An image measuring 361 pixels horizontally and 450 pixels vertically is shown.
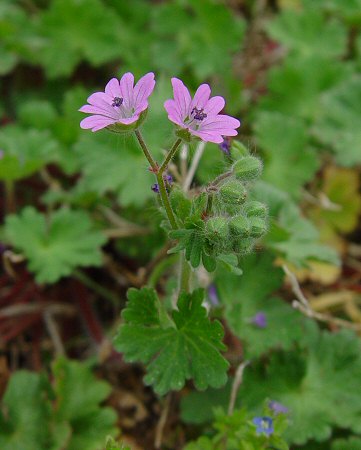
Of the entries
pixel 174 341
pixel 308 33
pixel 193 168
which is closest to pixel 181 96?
pixel 174 341

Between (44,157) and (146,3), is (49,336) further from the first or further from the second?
(146,3)

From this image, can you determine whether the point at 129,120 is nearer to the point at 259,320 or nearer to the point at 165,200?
the point at 165,200

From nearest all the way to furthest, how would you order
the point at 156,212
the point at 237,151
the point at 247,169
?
the point at 247,169 → the point at 237,151 → the point at 156,212

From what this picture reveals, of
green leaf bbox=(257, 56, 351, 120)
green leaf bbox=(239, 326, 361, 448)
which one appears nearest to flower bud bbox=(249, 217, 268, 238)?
green leaf bbox=(239, 326, 361, 448)

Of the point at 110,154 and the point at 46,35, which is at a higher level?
the point at 46,35

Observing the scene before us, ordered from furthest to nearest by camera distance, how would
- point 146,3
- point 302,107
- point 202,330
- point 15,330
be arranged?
1. point 146,3
2. point 302,107
3. point 15,330
4. point 202,330

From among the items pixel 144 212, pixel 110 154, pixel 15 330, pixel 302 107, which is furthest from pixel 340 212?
pixel 15 330

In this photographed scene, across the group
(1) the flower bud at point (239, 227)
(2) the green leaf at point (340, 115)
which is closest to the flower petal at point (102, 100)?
(1) the flower bud at point (239, 227)
